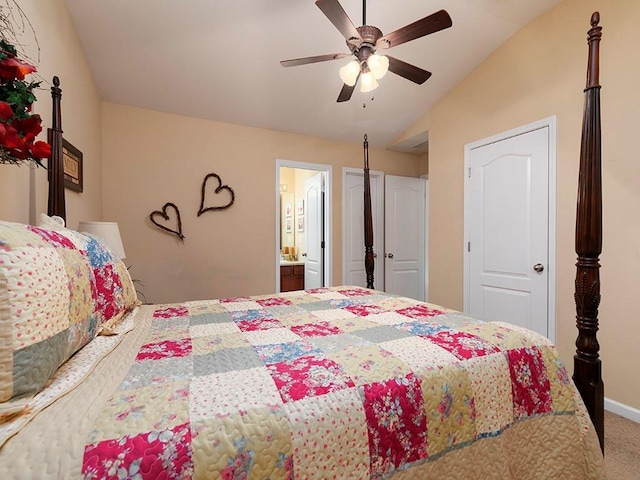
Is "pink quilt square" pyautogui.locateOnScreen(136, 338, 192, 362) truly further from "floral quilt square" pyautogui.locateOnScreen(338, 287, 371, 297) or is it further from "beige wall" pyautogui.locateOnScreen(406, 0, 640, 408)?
"beige wall" pyautogui.locateOnScreen(406, 0, 640, 408)

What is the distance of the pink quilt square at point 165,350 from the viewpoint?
97 centimetres

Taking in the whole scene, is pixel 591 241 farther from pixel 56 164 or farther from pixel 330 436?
pixel 56 164

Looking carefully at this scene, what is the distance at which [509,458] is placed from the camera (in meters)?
0.99

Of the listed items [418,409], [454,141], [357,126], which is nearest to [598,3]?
[454,141]

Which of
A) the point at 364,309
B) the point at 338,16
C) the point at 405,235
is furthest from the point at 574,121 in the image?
the point at 405,235

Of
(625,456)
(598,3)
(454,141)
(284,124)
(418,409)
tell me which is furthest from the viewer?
(284,124)

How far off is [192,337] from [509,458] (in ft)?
3.67

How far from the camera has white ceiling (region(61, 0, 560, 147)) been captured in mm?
2348

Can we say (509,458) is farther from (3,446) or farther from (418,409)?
(3,446)

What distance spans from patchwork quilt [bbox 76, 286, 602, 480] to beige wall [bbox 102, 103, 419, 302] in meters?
2.06

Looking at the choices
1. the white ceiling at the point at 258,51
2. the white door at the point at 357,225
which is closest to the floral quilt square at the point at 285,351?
the white ceiling at the point at 258,51

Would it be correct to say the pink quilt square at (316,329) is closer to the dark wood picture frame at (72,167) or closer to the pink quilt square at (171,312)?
the pink quilt square at (171,312)

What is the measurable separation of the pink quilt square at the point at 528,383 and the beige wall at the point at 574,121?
1.62 metres

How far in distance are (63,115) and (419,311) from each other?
7.88 feet
